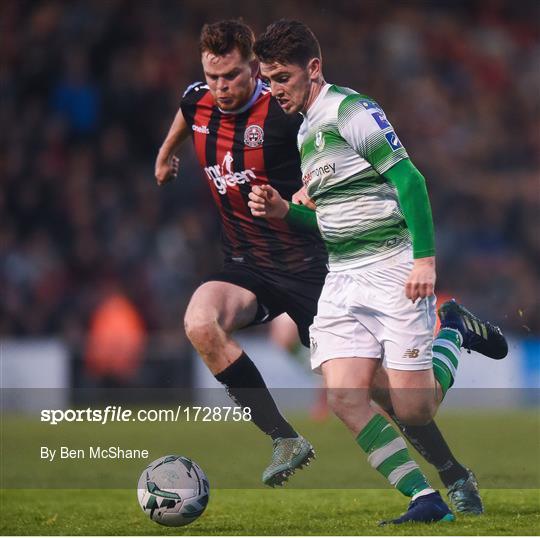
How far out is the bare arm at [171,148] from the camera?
23.0 ft

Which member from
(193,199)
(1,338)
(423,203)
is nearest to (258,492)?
(423,203)

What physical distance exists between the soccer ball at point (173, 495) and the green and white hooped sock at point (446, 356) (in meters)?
1.21

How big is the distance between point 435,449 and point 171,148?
2.22 m

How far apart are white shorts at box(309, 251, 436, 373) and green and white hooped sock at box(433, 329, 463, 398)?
364mm

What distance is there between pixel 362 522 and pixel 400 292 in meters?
1.08

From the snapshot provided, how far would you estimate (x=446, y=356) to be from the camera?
6.22 m

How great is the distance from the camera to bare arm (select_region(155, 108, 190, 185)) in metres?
7.00

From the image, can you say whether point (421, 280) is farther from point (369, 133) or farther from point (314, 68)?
point (314, 68)

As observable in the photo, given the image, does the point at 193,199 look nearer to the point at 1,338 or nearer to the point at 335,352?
the point at 1,338

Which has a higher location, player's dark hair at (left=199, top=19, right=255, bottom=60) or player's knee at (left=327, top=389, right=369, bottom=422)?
player's dark hair at (left=199, top=19, right=255, bottom=60)

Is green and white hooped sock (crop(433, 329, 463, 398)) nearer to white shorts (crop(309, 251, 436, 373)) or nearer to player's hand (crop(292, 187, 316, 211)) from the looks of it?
white shorts (crop(309, 251, 436, 373))

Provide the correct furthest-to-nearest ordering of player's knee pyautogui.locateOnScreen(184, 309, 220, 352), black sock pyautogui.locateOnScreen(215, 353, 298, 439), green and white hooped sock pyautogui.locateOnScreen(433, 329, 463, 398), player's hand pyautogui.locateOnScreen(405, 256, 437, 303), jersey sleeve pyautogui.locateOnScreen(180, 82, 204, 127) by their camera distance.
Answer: jersey sleeve pyautogui.locateOnScreen(180, 82, 204, 127) < black sock pyautogui.locateOnScreen(215, 353, 298, 439) < player's knee pyautogui.locateOnScreen(184, 309, 220, 352) < green and white hooped sock pyautogui.locateOnScreen(433, 329, 463, 398) < player's hand pyautogui.locateOnScreen(405, 256, 437, 303)

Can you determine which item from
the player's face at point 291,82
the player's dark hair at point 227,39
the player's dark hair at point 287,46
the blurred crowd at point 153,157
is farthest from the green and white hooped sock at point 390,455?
the blurred crowd at point 153,157

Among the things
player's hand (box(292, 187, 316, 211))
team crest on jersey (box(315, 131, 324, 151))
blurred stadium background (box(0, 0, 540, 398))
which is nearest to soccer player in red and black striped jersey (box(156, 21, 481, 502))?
player's hand (box(292, 187, 316, 211))
